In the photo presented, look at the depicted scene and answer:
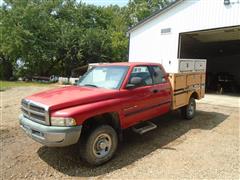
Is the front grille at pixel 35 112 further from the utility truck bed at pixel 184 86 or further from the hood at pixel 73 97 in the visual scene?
the utility truck bed at pixel 184 86

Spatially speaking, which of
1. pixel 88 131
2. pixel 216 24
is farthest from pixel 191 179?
A: pixel 216 24

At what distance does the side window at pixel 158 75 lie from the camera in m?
5.84

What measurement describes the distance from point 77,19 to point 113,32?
508 centimetres

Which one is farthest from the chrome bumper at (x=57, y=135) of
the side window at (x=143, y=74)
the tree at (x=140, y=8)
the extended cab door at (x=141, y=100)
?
the tree at (x=140, y=8)

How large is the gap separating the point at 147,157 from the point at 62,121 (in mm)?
1904

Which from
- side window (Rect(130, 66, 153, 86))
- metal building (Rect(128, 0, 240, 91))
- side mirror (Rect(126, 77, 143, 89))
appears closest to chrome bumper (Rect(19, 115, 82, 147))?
side mirror (Rect(126, 77, 143, 89))

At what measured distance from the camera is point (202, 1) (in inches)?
484

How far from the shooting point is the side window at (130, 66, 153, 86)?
5.35 m

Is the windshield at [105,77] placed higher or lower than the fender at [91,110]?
higher

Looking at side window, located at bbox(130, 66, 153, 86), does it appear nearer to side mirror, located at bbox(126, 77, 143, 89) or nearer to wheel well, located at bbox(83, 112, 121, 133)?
side mirror, located at bbox(126, 77, 143, 89)

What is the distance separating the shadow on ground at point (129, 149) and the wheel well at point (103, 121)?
2.08 feet

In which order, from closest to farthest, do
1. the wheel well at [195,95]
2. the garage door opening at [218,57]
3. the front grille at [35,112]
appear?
the front grille at [35,112]
the wheel well at [195,95]
the garage door opening at [218,57]

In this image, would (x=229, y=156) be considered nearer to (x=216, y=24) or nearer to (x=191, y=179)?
(x=191, y=179)

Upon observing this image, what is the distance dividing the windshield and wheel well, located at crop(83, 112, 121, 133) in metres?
0.64
